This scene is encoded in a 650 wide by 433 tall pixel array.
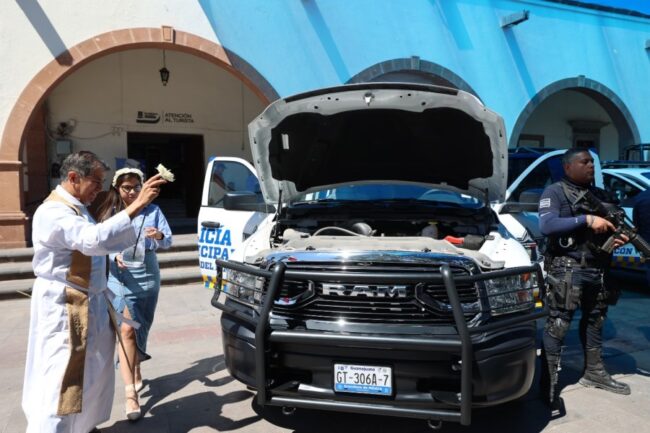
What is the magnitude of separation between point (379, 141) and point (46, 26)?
7.06 metres

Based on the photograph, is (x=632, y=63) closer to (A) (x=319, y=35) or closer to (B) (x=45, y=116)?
(A) (x=319, y=35)

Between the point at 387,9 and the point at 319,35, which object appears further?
the point at 387,9

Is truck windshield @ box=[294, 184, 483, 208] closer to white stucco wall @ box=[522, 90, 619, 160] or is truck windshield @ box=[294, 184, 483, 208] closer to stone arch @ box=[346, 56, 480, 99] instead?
stone arch @ box=[346, 56, 480, 99]

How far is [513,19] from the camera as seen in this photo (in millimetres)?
12398

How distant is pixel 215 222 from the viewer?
5.52 m

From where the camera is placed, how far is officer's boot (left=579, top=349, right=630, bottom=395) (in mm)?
3926

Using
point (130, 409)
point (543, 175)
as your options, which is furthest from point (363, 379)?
point (543, 175)

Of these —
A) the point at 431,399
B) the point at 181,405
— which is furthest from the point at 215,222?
the point at 431,399

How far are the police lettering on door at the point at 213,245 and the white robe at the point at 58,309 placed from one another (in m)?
2.43

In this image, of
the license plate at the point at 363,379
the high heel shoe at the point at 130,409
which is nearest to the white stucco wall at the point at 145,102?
the high heel shoe at the point at 130,409

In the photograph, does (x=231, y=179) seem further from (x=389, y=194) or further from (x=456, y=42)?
(x=456, y=42)

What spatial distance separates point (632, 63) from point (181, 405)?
1645cm

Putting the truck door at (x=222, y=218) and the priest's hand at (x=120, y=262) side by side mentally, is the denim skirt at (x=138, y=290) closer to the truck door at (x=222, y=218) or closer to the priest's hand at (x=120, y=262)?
the priest's hand at (x=120, y=262)

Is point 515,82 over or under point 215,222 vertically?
over
